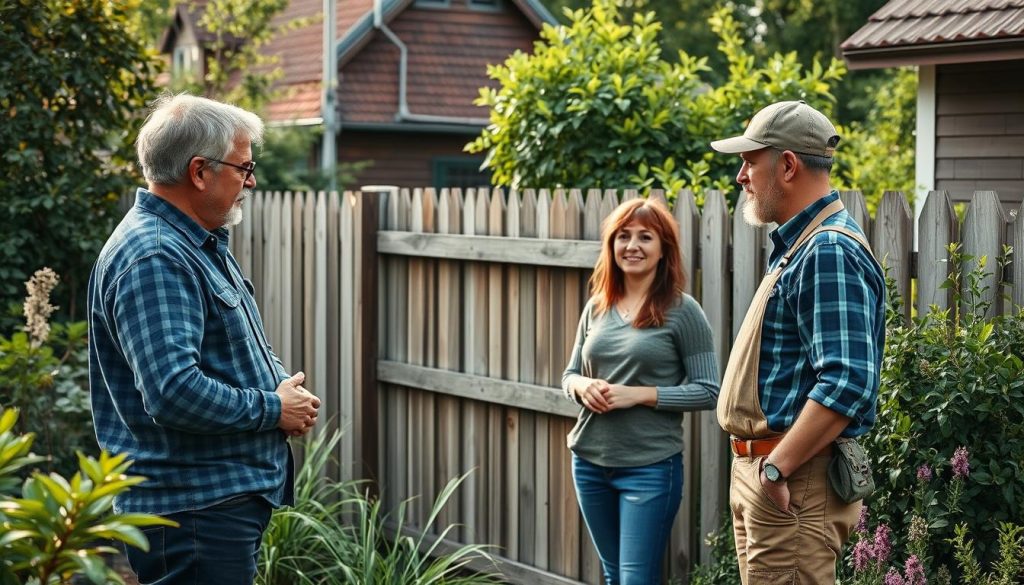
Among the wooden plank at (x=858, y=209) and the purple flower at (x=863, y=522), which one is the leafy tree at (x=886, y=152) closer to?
the wooden plank at (x=858, y=209)

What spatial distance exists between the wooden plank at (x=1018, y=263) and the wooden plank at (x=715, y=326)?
3.84ft

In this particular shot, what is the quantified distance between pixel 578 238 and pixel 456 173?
60.0 feet

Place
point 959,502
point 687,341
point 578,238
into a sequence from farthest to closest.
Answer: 1. point 578,238
2. point 687,341
3. point 959,502

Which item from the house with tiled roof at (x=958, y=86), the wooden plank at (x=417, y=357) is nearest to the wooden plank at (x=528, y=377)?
the wooden plank at (x=417, y=357)

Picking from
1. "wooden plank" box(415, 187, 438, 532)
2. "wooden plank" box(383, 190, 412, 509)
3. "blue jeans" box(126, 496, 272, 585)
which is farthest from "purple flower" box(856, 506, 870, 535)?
"wooden plank" box(383, 190, 412, 509)

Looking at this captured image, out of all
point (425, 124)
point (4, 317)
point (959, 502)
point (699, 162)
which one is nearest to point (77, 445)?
point (4, 317)

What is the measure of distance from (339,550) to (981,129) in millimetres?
5869

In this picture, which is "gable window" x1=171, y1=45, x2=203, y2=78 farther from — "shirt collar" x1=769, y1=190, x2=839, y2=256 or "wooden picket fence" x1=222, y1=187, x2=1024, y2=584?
"shirt collar" x1=769, y1=190, x2=839, y2=256

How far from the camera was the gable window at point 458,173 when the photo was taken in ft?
76.6

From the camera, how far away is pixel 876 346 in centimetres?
318

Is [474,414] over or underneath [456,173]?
underneath

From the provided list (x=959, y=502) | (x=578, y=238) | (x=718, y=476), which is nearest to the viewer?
(x=959, y=502)

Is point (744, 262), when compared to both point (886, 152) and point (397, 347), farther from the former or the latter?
point (886, 152)

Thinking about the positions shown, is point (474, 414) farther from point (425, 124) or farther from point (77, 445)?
point (425, 124)
